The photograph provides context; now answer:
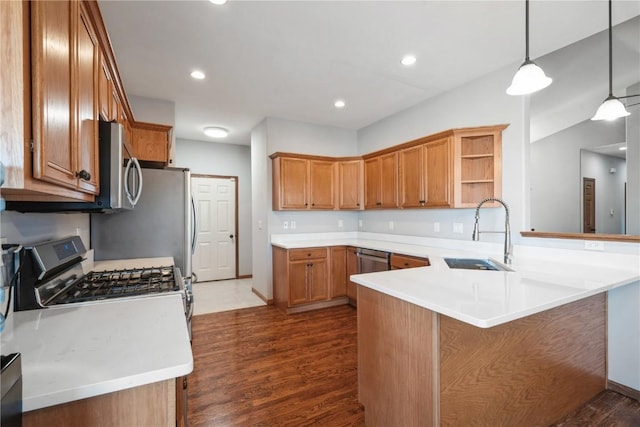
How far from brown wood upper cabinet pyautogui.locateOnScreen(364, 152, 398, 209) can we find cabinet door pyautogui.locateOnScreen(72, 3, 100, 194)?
3239mm

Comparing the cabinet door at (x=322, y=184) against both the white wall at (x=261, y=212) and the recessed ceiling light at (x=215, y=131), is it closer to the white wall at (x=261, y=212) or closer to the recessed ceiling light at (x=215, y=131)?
the white wall at (x=261, y=212)

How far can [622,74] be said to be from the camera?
9.63ft

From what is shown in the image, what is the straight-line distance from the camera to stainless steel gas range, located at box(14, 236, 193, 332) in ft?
4.13

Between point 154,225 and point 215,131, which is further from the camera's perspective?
point 215,131

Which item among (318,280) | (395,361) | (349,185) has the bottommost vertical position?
(318,280)

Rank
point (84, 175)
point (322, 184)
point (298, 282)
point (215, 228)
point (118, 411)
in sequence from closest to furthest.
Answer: point (118, 411) < point (84, 175) < point (298, 282) < point (322, 184) < point (215, 228)

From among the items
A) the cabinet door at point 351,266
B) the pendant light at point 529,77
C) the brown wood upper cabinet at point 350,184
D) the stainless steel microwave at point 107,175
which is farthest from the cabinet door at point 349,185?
the stainless steel microwave at point 107,175

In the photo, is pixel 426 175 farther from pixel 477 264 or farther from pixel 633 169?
pixel 633 169

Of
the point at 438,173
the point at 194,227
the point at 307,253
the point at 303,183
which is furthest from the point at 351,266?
the point at 194,227

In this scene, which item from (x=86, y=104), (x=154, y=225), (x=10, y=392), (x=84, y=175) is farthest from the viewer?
(x=154, y=225)

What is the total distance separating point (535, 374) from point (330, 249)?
2695mm

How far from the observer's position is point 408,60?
9.12ft

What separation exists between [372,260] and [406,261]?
1.90ft

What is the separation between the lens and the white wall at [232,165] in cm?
561
